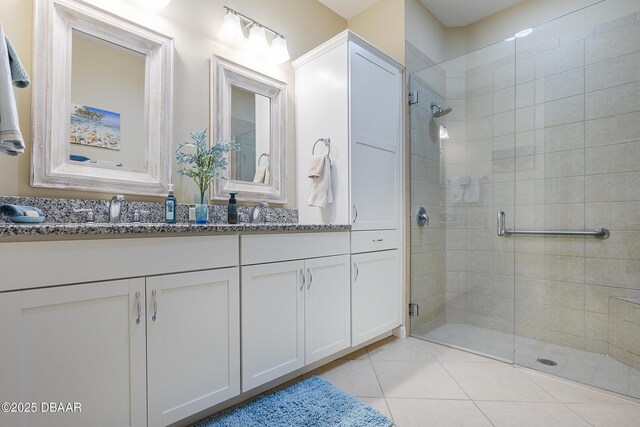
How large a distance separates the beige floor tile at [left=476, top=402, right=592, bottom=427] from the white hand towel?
1.80 metres

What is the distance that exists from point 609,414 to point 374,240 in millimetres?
1452

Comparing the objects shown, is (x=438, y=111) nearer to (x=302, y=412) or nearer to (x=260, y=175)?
(x=260, y=175)

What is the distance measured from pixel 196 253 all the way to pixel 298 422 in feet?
2.90

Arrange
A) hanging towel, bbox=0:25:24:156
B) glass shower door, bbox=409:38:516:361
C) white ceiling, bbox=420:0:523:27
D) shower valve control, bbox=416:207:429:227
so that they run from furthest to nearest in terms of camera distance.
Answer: white ceiling, bbox=420:0:523:27
shower valve control, bbox=416:207:429:227
glass shower door, bbox=409:38:516:361
hanging towel, bbox=0:25:24:156

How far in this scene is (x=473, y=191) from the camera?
2557 mm

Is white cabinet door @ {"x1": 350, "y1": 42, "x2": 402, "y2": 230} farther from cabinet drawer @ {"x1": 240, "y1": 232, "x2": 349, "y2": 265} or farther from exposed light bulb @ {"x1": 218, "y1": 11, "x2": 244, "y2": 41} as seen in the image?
exposed light bulb @ {"x1": 218, "y1": 11, "x2": 244, "y2": 41}

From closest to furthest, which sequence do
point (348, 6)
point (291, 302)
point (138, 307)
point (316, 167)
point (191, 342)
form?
point (138, 307), point (191, 342), point (291, 302), point (316, 167), point (348, 6)

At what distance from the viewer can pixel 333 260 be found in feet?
6.23

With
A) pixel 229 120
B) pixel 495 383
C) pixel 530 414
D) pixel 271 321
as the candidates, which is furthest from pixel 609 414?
pixel 229 120

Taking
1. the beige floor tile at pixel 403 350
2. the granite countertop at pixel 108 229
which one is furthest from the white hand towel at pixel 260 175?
the beige floor tile at pixel 403 350

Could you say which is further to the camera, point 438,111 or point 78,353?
point 438,111

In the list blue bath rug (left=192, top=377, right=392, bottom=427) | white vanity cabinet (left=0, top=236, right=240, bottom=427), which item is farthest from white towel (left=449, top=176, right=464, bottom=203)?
white vanity cabinet (left=0, top=236, right=240, bottom=427)

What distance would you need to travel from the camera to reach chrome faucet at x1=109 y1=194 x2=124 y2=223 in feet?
5.02

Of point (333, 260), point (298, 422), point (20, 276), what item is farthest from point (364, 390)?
point (20, 276)
